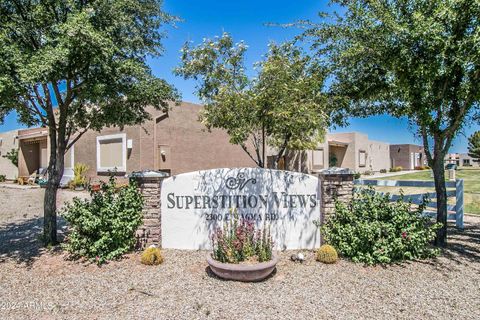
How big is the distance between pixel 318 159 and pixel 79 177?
1680cm

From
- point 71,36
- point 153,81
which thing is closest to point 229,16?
point 153,81

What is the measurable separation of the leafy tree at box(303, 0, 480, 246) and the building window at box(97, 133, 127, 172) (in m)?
12.0

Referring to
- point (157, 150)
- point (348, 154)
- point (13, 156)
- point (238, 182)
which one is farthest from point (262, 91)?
point (348, 154)

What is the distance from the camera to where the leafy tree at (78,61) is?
15.3ft

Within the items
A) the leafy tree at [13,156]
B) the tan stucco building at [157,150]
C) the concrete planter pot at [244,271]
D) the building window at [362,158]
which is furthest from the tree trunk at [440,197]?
the leafy tree at [13,156]

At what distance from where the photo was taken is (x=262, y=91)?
21.2 ft

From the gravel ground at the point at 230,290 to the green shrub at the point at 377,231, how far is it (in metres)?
0.23

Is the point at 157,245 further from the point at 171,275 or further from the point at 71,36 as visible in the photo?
the point at 71,36

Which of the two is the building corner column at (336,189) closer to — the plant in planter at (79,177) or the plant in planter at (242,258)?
the plant in planter at (242,258)

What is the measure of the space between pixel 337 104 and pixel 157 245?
194 inches

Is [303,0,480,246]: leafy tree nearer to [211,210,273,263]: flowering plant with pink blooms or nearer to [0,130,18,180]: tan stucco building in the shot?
[211,210,273,263]: flowering plant with pink blooms

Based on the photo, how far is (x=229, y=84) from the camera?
7.09 metres

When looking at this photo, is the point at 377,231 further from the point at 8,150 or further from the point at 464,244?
the point at 8,150

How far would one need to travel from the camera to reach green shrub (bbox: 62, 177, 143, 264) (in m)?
5.43
